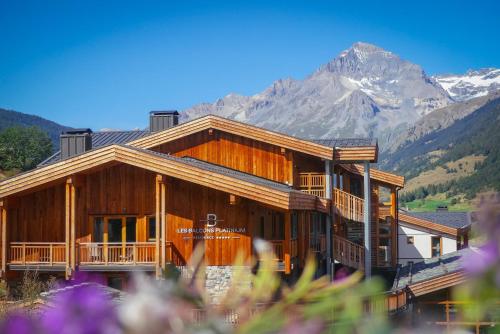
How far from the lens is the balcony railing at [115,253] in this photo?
21.5 metres

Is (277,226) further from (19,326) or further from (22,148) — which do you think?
(22,148)

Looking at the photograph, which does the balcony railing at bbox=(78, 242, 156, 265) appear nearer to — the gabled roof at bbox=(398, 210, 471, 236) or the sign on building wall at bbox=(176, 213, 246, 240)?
the sign on building wall at bbox=(176, 213, 246, 240)

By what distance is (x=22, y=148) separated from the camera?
2913 inches

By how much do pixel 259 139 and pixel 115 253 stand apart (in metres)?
6.42

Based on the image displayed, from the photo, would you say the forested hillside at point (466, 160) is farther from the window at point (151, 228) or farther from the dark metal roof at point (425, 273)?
the window at point (151, 228)

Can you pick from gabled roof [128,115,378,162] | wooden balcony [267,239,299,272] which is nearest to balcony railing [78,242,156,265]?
wooden balcony [267,239,299,272]

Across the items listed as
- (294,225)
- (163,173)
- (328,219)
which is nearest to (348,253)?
(328,219)

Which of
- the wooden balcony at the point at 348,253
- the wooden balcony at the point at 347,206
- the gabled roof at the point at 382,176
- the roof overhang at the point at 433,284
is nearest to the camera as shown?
the roof overhang at the point at 433,284

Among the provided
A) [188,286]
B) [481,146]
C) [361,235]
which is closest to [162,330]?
[188,286]

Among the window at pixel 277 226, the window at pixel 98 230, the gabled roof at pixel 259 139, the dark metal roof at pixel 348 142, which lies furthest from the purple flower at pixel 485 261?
the dark metal roof at pixel 348 142

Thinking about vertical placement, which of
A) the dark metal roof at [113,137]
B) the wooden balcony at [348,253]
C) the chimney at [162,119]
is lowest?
the wooden balcony at [348,253]

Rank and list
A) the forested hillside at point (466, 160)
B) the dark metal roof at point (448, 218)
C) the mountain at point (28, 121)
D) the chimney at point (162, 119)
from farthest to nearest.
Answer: the mountain at point (28, 121) < the forested hillside at point (466, 160) < the dark metal roof at point (448, 218) < the chimney at point (162, 119)

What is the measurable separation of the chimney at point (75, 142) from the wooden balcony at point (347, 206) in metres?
10.1

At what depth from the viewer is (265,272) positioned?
103 centimetres
